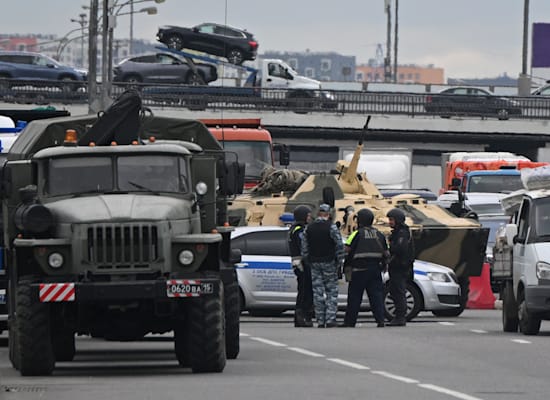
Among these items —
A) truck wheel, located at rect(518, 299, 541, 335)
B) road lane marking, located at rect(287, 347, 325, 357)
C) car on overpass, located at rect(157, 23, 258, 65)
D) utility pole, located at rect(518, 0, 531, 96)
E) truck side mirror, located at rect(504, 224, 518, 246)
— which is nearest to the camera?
road lane marking, located at rect(287, 347, 325, 357)

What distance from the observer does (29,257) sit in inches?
656

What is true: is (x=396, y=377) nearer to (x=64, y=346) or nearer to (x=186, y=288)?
(x=186, y=288)

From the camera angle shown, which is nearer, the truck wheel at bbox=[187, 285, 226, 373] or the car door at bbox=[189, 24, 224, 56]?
the truck wheel at bbox=[187, 285, 226, 373]

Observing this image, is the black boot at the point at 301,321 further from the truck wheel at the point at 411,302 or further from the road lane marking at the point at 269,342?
the road lane marking at the point at 269,342

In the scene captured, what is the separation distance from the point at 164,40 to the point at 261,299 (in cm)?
4432

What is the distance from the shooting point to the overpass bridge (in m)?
68.8

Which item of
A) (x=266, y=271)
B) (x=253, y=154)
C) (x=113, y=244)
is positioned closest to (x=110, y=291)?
(x=113, y=244)

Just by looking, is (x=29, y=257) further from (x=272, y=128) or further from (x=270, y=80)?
(x=270, y=80)

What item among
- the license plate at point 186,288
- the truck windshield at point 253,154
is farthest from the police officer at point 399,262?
the truck windshield at point 253,154

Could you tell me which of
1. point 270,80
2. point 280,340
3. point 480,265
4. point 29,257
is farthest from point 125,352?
point 270,80

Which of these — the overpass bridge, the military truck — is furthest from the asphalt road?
the overpass bridge

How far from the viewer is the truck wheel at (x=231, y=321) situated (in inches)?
734

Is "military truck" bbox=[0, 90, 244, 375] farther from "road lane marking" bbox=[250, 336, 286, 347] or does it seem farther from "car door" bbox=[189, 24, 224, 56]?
"car door" bbox=[189, 24, 224, 56]

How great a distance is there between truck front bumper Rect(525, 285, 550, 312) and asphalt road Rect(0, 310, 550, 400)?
373mm
